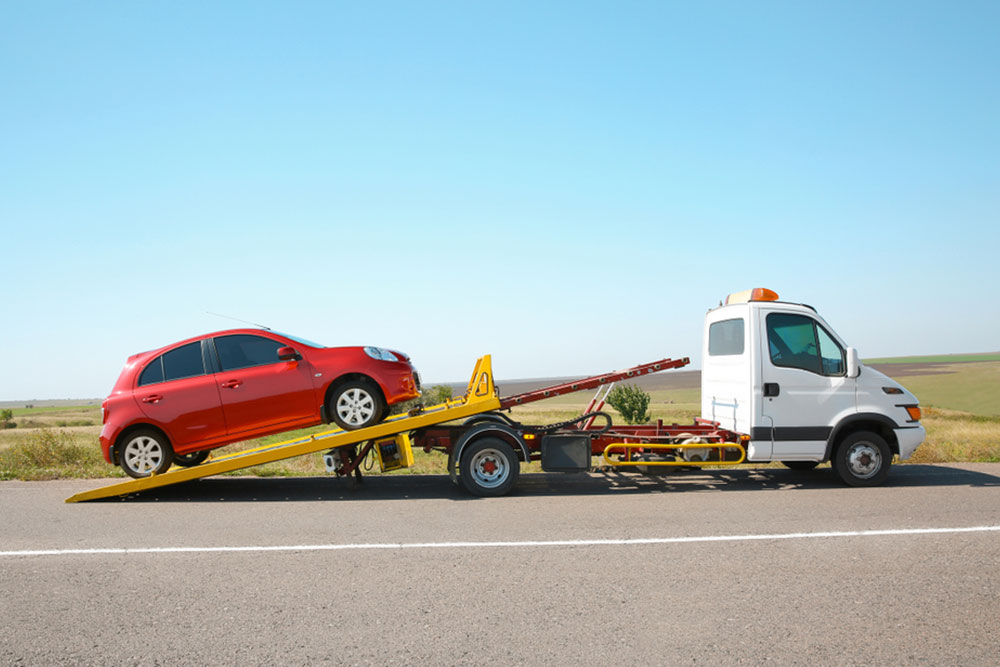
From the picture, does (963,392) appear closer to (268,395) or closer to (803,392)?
(803,392)

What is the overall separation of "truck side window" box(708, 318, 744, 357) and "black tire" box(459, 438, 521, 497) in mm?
3312

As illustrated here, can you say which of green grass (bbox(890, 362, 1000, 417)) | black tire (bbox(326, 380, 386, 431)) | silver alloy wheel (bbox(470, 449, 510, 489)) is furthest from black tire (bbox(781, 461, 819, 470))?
green grass (bbox(890, 362, 1000, 417))

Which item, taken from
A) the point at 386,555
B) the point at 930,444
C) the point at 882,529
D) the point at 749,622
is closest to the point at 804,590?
the point at 749,622

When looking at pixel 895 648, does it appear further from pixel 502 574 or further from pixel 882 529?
pixel 882 529

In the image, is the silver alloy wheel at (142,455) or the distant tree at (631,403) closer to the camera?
→ the silver alloy wheel at (142,455)

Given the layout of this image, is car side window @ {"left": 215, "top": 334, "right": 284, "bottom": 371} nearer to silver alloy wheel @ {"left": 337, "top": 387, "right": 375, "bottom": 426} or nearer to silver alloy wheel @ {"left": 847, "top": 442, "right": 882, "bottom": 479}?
silver alloy wheel @ {"left": 337, "top": 387, "right": 375, "bottom": 426}

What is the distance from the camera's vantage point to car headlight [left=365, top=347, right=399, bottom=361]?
963cm

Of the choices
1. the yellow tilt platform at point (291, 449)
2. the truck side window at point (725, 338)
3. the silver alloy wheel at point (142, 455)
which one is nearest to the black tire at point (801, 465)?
the truck side window at point (725, 338)

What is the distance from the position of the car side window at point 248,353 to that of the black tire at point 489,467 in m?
2.78

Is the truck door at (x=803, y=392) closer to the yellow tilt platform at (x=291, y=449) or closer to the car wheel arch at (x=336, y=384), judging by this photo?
the yellow tilt platform at (x=291, y=449)

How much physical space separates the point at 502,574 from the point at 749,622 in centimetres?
188

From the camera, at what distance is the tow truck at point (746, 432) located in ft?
31.0

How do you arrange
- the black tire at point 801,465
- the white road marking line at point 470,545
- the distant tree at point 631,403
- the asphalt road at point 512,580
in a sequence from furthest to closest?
the distant tree at point 631,403 → the black tire at point 801,465 → the white road marking line at point 470,545 → the asphalt road at point 512,580

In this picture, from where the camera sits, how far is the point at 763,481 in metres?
10.4
